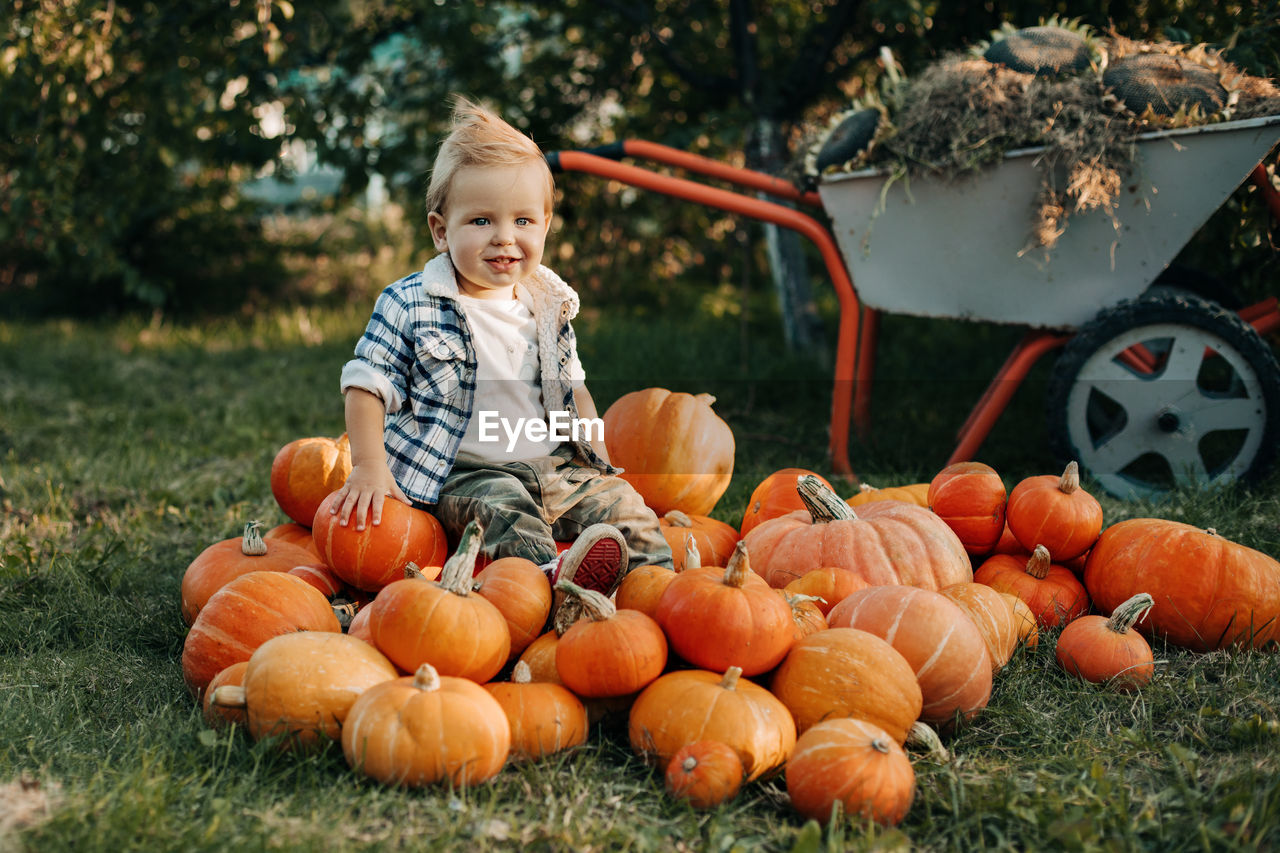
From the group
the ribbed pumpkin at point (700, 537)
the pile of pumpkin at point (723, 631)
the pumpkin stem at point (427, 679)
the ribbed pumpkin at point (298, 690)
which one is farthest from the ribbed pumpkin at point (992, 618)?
the ribbed pumpkin at point (298, 690)

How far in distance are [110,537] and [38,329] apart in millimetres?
4393

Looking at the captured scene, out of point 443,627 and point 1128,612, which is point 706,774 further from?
point 1128,612

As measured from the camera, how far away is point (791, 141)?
5363mm

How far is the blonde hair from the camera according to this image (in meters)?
2.36

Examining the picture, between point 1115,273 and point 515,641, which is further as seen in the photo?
point 1115,273

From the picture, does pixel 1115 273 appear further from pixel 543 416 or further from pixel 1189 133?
pixel 543 416

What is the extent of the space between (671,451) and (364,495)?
3.10 feet

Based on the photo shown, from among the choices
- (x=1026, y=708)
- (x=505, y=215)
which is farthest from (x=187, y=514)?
(x=1026, y=708)

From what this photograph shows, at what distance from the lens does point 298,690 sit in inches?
64.5

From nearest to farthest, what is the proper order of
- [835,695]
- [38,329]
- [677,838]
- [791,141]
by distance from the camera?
[677,838] < [835,695] < [791,141] < [38,329]

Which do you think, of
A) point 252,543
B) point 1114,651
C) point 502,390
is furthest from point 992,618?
point 252,543

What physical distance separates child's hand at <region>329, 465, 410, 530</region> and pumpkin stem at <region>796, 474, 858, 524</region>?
3.17 feet

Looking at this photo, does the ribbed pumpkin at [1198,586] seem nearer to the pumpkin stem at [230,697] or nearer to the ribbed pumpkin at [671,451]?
the ribbed pumpkin at [671,451]

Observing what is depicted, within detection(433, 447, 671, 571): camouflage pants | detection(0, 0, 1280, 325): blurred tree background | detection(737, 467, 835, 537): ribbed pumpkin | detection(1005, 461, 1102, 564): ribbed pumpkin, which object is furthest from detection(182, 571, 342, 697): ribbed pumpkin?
detection(0, 0, 1280, 325): blurred tree background
